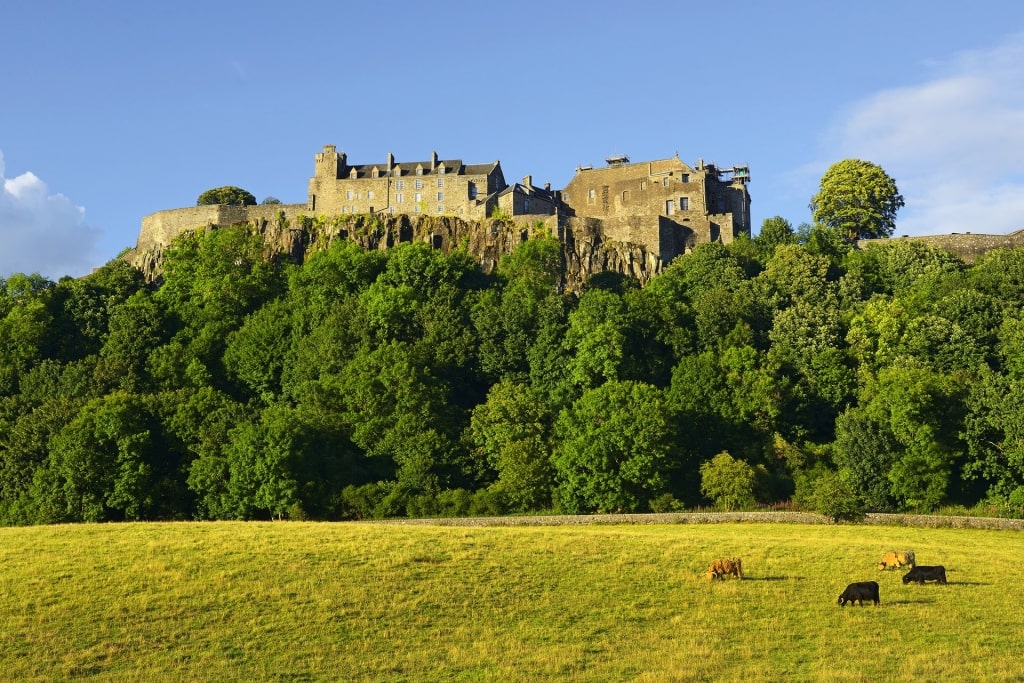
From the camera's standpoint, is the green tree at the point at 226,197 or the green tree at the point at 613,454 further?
the green tree at the point at 226,197

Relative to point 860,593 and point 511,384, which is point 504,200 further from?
point 860,593

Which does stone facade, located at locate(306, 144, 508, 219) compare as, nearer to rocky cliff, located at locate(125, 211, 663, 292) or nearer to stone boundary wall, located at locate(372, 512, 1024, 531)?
rocky cliff, located at locate(125, 211, 663, 292)

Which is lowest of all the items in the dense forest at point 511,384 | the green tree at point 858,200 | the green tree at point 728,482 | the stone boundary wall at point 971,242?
the green tree at point 728,482

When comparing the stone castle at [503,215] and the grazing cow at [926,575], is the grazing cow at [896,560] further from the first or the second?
the stone castle at [503,215]

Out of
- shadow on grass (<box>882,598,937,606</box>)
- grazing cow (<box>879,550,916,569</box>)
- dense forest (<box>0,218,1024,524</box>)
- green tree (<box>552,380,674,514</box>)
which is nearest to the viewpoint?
shadow on grass (<box>882,598,937,606</box>)

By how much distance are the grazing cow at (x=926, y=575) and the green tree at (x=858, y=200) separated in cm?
6717

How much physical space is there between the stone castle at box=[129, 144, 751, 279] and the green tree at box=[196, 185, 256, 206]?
17471 mm

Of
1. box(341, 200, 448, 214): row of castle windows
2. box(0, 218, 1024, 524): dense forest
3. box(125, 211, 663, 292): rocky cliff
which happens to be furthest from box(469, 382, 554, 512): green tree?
box(341, 200, 448, 214): row of castle windows

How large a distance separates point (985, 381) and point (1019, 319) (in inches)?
408

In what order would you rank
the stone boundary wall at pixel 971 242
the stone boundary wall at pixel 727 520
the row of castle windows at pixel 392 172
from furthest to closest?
the row of castle windows at pixel 392 172, the stone boundary wall at pixel 971 242, the stone boundary wall at pixel 727 520

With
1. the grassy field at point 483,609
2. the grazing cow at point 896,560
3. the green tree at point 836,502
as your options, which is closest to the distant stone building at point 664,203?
the green tree at point 836,502

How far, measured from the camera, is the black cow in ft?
126

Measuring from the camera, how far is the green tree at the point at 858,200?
106 meters

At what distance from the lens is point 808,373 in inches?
3253
